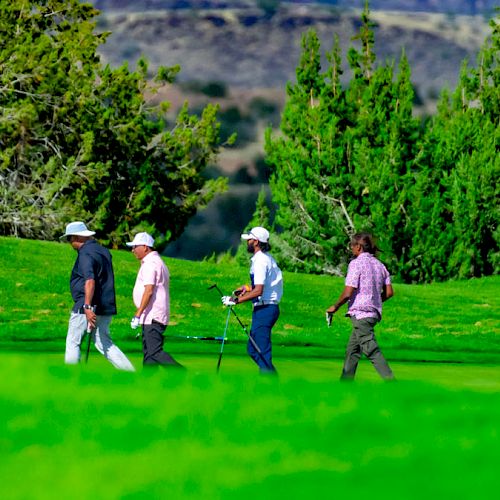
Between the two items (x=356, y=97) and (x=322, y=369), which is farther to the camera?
(x=356, y=97)

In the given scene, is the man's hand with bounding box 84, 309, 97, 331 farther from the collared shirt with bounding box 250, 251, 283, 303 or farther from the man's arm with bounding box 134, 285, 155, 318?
the collared shirt with bounding box 250, 251, 283, 303

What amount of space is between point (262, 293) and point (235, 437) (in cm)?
391

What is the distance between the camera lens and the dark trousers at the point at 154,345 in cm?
1198

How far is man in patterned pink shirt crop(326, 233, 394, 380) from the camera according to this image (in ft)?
39.2

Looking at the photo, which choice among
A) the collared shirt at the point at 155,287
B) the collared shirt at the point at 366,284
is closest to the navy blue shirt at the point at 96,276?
the collared shirt at the point at 155,287

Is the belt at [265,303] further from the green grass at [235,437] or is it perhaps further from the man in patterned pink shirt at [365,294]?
the green grass at [235,437]

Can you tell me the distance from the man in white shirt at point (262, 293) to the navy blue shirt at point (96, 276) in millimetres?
1199

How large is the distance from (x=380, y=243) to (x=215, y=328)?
21.1 meters

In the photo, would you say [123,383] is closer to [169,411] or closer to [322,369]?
[169,411]

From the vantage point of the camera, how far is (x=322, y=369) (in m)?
15.1

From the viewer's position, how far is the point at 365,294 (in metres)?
12.0

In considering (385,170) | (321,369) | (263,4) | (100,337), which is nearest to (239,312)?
(321,369)

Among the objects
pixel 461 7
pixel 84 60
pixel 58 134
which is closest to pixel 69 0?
pixel 84 60

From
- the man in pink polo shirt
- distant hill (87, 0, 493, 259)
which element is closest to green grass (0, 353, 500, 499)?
the man in pink polo shirt
